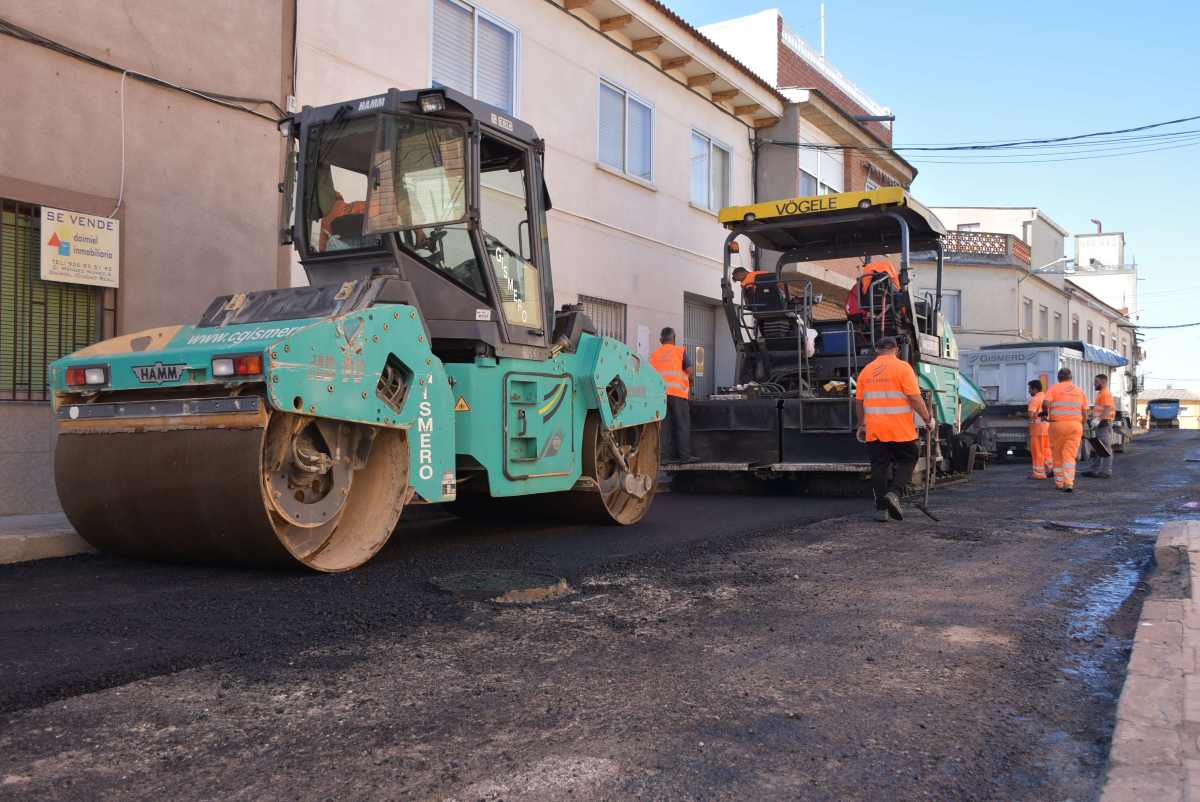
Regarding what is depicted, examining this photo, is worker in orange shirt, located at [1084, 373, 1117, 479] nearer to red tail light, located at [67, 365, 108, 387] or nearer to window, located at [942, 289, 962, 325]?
red tail light, located at [67, 365, 108, 387]

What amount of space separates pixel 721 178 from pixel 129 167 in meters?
11.7

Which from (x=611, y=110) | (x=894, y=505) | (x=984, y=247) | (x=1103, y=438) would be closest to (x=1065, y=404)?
(x=1103, y=438)

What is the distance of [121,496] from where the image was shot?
18.0 feet

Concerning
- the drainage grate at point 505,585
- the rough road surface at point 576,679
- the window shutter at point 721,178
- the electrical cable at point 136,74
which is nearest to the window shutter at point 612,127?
the window shutter at point 721,178

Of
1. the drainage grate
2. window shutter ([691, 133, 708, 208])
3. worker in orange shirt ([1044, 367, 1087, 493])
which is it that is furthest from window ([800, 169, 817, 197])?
the drainage grate

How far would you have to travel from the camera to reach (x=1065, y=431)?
1336 centimetres

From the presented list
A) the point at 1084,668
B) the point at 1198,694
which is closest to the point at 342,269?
the point at 1084,668

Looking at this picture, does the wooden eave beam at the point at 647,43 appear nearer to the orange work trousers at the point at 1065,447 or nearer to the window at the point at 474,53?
the window at the point at 474,53

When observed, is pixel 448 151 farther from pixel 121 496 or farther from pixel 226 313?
pixel 121 496

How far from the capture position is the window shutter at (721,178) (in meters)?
18.0

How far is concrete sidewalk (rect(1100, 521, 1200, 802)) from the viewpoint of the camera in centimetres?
267

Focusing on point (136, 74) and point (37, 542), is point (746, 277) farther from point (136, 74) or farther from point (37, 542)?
point (37, 542)

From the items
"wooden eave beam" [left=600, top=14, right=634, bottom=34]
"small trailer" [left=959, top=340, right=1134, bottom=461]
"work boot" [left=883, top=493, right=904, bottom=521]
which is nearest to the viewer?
"work boot" [left=883, top=493, right=904, bottom=521]

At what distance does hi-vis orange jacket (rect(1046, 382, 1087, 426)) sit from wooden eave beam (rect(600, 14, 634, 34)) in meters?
7.59
